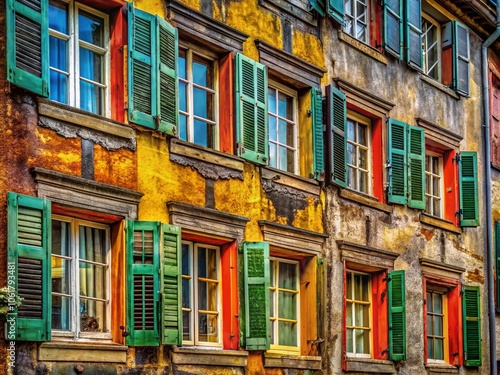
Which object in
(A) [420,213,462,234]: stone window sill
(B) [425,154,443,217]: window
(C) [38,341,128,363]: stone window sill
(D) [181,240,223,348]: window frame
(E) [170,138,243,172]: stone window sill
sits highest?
(B) [425,154,443,217]: window

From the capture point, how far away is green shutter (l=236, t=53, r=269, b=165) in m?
13.7

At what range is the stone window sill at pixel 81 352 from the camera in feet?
35.0

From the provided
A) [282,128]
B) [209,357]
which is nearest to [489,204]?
[282,128]

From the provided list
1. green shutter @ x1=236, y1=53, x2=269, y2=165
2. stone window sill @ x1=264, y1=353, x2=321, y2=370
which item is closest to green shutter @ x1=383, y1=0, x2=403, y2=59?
green shutter @ x1=236, y1=53, x2=269, y2=165

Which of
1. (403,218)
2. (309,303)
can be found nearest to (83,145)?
(309,303)

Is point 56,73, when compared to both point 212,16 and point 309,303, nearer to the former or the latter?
point 212,16

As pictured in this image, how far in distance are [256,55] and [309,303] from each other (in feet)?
10.3

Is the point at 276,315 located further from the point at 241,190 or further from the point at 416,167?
the point at 416,167

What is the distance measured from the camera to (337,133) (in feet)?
51.0

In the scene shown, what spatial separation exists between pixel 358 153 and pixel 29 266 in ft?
23.9

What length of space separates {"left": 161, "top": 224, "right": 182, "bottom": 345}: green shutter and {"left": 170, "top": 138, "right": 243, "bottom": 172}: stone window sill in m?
0.94

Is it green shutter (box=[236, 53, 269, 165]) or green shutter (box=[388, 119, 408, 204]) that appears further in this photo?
green shutter (box=[388, 119, 408, 204])

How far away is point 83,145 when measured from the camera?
11461 mm

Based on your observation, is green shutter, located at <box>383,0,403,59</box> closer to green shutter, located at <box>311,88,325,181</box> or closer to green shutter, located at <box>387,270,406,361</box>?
green shutter, located at <box>311,88,325,181</box>
